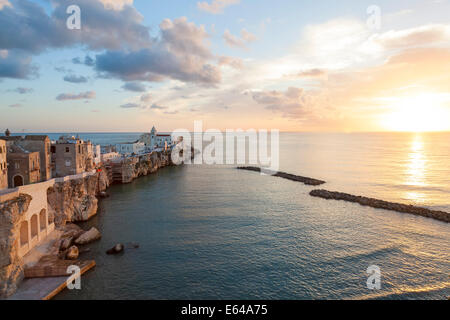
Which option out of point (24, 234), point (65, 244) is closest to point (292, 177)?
point (65, 244)

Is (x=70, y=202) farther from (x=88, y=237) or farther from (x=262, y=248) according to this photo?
(x=262, y=248)

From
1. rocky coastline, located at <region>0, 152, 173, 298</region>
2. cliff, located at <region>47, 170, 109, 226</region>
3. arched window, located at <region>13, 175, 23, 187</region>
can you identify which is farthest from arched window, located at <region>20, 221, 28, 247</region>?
arched window, located at <region>13, 175, 23, 187</region>

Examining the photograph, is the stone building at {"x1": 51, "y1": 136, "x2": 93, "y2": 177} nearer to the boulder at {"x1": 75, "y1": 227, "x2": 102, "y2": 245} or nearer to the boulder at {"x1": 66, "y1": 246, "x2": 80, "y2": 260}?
the boulder at {"x1": 75, "y1": 227, "x2": 102, "y2": 245}

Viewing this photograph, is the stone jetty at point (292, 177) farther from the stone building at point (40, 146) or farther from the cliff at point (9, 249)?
the cliff at point (9, 249)
